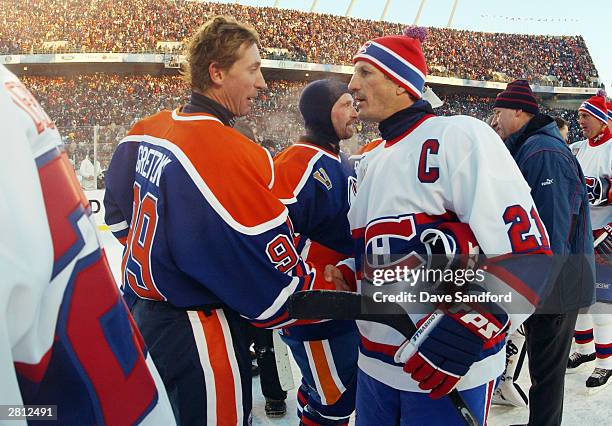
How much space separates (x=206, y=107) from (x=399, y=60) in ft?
2.15

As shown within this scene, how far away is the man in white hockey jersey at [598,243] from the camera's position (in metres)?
3.55

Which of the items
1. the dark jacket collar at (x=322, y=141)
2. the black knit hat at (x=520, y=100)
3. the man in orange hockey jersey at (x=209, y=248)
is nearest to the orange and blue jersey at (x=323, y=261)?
the dark jacket collar at (x=322, y=141)

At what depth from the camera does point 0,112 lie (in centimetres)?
52

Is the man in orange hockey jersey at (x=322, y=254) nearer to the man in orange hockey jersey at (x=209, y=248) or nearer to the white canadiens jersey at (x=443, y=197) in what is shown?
the white canadiens jersey at (x=443, y=197)

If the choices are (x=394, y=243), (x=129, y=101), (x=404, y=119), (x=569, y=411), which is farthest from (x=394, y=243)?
(x=129, y=101)

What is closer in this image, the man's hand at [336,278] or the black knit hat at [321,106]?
the man's hand at [336,278]

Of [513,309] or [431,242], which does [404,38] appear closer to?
[431,242]

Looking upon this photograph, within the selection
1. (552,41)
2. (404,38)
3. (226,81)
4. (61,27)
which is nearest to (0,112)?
(226,81)

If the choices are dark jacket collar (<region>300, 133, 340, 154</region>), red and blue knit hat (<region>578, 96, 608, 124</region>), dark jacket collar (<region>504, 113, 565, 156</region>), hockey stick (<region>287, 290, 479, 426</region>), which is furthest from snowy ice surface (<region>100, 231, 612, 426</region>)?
red and blue knit hat (<region>578, 96, 608, 124</region>)

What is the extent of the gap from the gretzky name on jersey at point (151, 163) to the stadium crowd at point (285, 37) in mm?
19278

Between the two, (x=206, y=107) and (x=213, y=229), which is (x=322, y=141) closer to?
(x=206, y=107)

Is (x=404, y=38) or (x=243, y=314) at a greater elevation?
(x=404, y=38)

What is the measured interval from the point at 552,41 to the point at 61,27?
81.3 feet

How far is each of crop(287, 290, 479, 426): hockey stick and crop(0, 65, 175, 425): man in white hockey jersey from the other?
70 centimetres
